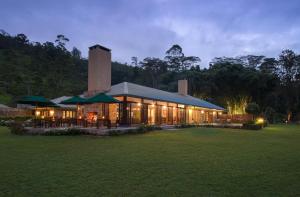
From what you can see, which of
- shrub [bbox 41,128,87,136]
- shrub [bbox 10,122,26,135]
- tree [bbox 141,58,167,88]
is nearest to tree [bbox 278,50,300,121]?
tree [bbox 141,58,167,88]

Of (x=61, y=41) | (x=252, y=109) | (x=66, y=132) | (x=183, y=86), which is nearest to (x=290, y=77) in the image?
(x=252, y=109)

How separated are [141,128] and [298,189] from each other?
37.1ft

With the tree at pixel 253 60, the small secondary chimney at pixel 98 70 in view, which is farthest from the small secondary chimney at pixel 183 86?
the tree at pixel 253 60

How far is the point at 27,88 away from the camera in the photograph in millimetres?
40531

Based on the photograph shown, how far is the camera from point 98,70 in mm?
18500

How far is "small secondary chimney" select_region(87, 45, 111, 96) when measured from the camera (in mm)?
18516

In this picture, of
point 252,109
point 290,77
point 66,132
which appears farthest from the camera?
point 290,77

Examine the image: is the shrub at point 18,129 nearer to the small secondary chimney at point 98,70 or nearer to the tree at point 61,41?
the small secondary chimney at point 98,70

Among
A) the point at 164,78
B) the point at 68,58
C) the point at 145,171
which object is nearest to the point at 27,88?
the point at 68,58

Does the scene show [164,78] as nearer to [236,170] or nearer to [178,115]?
[178,115]

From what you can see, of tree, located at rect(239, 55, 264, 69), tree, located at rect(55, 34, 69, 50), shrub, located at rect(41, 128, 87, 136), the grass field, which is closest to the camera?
the grass field

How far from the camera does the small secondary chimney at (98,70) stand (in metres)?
18.5

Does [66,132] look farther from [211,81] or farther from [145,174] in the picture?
[211,81]

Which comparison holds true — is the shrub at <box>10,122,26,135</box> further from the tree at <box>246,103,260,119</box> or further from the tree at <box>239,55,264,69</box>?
the tree at <box>239,55,264,69</box>
